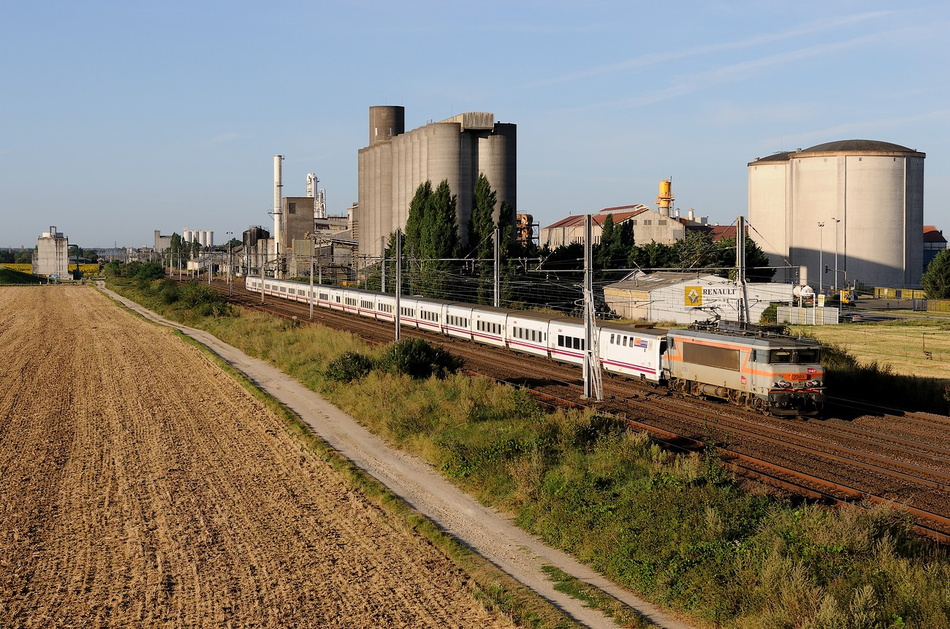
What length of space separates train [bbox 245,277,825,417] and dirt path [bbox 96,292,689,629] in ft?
38.3

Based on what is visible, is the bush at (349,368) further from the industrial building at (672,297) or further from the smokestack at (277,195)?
the smokestack at (277,195)

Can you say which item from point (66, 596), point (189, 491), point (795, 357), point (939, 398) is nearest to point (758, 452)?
point (795, 357)

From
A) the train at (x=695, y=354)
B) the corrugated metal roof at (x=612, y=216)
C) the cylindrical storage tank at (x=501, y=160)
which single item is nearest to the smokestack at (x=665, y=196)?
the corrugated metal roof at (x=612, y=216)

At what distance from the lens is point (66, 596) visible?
16203mm

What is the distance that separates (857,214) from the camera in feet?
400

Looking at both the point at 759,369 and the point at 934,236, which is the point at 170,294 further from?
the point at 934,236

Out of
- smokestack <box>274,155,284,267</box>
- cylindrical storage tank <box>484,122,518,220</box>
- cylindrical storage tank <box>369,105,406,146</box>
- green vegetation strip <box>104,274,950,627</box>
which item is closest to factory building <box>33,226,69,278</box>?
smokestack <box>274,155,284,267</box>

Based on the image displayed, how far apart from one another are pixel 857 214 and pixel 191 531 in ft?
390

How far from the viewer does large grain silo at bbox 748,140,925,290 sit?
122m

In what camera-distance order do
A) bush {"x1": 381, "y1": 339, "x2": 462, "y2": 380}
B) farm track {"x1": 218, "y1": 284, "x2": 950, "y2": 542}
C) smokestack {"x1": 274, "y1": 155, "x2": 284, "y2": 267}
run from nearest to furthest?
farm track {"x1": 218, "y1": 284, "x2": 950, "y2": 542}, bush {"x1": 381, "y1": 339, "x2": 462, "y2": 380}, smokestack {"x1": 274, "y1": 155, "x2": 284, "y2": 267}

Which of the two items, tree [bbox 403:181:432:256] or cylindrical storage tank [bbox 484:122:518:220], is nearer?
tree [bbox 403:181:432:256]

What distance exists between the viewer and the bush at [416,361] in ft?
131

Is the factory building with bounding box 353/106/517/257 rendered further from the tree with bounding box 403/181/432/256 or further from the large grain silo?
the large grain silo

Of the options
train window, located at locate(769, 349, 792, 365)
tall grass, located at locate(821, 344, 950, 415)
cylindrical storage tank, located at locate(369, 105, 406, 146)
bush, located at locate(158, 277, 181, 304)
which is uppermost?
cylindrical storage tank, located at locate(369, 105, 406, 146)
